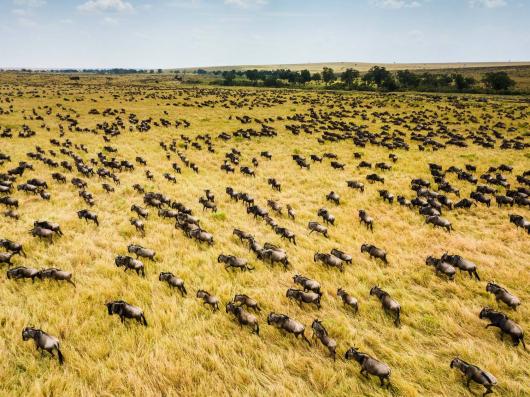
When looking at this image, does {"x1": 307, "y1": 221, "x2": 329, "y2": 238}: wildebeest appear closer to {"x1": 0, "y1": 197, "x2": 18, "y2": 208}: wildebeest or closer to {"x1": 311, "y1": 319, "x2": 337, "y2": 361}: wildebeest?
{"x1": 311, "y1": 319, "x2": 337, "y2": 361}: wildebeest

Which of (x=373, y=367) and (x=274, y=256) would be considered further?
(x=274, y=256)

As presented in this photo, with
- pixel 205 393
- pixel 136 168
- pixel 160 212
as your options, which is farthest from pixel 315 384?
pixel 136 168

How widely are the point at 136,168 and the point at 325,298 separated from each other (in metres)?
17.4

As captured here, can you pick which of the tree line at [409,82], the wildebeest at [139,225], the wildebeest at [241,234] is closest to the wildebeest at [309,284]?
the wildebeest at [241,234]

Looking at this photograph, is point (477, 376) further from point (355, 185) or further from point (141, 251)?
point (355, 185)

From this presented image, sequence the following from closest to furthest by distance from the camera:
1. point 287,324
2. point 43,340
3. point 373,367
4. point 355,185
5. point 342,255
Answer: point 373,367 < point 43,340 < point 287,324 < point 342,255 < point 355,185

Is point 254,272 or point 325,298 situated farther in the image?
point 254,272

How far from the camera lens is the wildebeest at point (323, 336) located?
7027 millimetres

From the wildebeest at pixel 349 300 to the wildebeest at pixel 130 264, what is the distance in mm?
5633

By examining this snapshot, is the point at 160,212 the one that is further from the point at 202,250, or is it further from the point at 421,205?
the point at 421,205

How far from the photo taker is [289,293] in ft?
29.0

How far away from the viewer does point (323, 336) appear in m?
7.23

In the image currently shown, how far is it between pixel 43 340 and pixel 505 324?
9.87 metres

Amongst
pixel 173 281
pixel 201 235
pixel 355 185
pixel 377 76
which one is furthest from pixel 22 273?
pixel 377 76
